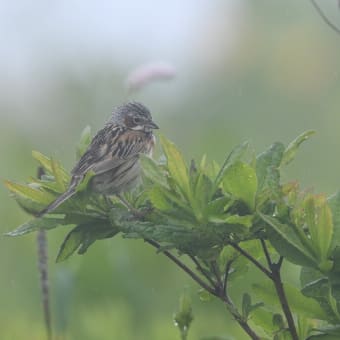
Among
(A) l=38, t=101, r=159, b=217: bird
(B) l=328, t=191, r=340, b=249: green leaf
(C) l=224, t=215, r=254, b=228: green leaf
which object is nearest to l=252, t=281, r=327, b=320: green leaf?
Answer: (B) l=328, t=191, r=340, b=249: green leaf

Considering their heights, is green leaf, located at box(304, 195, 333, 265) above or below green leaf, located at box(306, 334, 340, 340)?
above

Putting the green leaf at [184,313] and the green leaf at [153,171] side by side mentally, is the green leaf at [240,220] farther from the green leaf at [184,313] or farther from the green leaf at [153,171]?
the green leaf at [184,313]

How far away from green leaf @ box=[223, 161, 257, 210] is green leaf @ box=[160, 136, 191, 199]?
10cm

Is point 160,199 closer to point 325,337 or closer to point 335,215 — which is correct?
point 335,215

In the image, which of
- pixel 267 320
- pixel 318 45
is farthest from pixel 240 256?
pixel 318 45

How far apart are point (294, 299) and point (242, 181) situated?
0.43 metres

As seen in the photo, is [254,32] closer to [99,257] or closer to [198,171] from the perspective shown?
[99,257]

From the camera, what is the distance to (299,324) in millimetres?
2982

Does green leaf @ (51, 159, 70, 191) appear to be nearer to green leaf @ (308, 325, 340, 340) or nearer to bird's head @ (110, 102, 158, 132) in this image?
green leaf @ (308, 325, 340, 340)

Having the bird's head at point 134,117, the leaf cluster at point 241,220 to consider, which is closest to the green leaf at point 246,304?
the leaf cluster at point 241,220

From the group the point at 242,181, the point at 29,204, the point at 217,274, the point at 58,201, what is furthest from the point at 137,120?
the point at 242,181

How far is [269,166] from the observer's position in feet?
8.94

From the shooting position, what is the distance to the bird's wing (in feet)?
16.0

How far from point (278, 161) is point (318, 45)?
8857 millimetres
